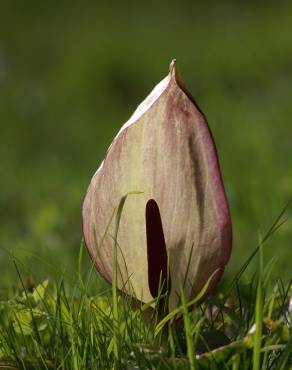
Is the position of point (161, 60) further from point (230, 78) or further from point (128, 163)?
point (128, 163)

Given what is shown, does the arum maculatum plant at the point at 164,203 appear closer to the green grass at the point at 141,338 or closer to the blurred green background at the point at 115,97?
the green grass at the point at 141,338

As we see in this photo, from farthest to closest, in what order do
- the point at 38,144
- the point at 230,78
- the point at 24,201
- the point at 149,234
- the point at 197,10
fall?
the point at 197,10, the point at 230,78, the point at 38,144, the point at 24,201, the point at 149,234

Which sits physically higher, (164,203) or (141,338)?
(164,203)

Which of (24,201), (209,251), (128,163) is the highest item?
(128,163)

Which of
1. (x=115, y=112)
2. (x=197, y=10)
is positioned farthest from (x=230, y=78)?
(x=197, y=10)

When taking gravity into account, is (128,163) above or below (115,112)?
above

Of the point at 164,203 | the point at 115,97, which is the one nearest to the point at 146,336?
the point at 164,203

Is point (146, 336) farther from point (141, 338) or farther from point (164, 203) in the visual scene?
point (164, 203)
